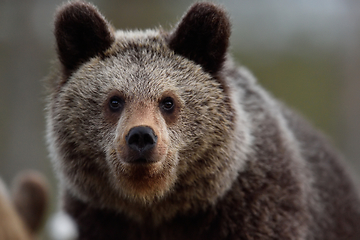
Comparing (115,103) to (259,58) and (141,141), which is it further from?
(259,58)

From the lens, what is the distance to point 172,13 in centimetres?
1247

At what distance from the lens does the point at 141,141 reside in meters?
3.42

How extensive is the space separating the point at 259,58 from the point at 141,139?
1047 centimetres

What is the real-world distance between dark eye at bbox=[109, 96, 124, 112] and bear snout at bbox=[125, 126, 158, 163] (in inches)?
17.0

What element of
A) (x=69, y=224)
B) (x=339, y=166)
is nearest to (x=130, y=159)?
(x=69, y=224)

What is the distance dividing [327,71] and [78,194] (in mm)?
10253

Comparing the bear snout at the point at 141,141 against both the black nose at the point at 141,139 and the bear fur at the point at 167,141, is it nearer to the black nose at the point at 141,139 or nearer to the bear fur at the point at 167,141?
the black nose at the point at 141,139

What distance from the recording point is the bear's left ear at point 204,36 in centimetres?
401

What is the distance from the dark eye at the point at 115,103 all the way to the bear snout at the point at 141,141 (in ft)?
1.42

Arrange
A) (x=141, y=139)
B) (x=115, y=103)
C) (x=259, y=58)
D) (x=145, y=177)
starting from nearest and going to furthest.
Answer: (x=141, y=139) → (x=145, y=177) → (x=115, y=103) → (x=259, y=58)

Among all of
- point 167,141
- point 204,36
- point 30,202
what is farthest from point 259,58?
point 167,141

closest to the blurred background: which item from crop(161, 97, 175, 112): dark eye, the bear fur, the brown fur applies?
the brown fur

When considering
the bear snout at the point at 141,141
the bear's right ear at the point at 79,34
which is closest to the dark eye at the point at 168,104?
the bear snout at the point at 141,141

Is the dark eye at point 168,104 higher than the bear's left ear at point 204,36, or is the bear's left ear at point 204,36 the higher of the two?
the bear's left ear at point 204,36
